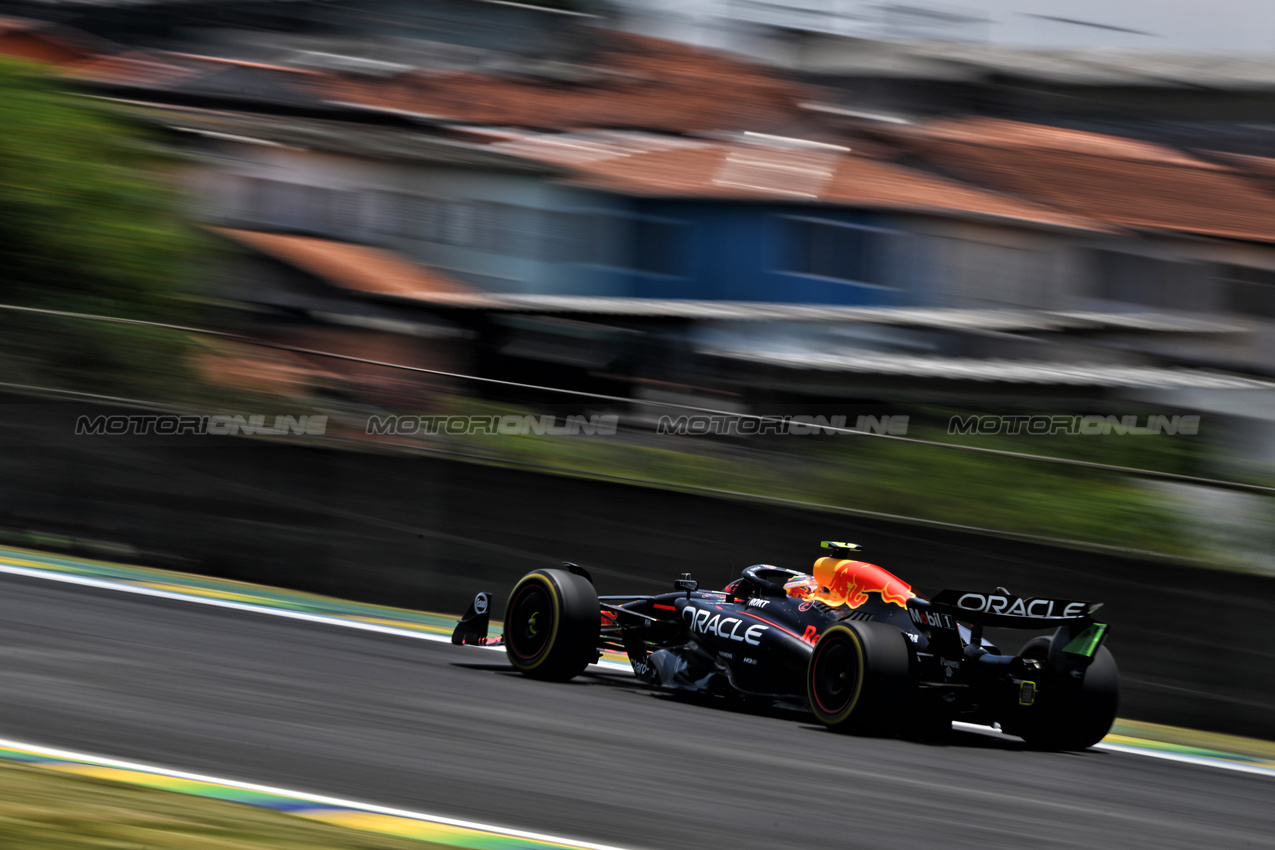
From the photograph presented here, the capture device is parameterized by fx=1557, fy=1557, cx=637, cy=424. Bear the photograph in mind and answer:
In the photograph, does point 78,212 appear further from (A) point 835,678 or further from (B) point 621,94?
(B) point 621,94

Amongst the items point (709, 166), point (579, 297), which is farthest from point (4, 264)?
point (709, 166)

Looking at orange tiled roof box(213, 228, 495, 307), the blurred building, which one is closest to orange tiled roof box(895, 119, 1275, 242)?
the blurred building

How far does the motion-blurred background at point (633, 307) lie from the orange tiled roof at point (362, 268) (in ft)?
0.38

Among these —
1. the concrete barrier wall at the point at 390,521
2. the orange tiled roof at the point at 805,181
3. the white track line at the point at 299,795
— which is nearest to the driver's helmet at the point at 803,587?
the concrete barrier wall at the point at 390,521

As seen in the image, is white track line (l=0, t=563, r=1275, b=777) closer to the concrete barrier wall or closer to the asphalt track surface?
the concrete barrier wall

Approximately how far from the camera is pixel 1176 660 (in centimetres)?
967

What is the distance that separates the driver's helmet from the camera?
7.72m

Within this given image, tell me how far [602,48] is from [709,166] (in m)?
5.00

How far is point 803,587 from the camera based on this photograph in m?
7.80

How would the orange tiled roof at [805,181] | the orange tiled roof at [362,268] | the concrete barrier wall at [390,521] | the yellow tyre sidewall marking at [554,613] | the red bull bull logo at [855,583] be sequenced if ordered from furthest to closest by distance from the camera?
the orange tiled roof at [805,181] < the orange tiled roof at [362,268] < the concrete barrier wall at [390,521] < the yellow tyre sidewall marking at [554,613] < the red bull bull logo at [855,583]

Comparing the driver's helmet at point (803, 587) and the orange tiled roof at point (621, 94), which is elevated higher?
the orange tiled roof at point (621, 94)

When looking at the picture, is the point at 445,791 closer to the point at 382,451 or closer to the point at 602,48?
the point at 382,451

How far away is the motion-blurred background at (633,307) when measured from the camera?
10891 mm

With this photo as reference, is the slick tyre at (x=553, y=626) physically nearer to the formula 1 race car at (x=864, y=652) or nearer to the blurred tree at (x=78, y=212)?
the formula 1 race car at (x=864, y=652)
